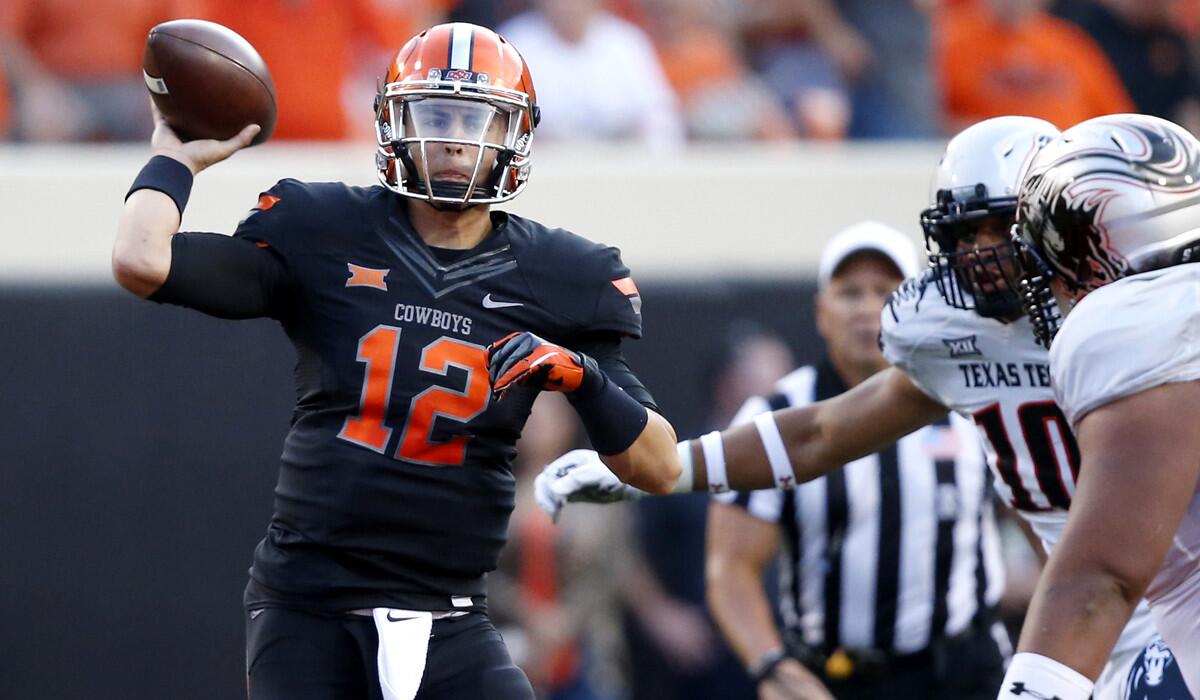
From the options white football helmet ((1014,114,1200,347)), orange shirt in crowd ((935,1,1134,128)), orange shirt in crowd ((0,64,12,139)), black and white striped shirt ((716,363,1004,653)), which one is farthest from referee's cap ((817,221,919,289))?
orange shirt in crowd ((0,64,12,139))

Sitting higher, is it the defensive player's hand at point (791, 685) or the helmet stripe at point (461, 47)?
the helmet stripe at point (461, 47)

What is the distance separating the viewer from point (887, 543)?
4.57 meters

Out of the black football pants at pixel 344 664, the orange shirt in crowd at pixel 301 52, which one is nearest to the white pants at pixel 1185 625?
the black football pants at pixel 344 664

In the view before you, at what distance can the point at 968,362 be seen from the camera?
348 centimetres

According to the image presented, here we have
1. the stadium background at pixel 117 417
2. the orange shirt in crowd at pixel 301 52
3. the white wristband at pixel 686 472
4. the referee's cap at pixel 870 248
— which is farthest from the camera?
the orange shirt in crowd at pixel 301 52

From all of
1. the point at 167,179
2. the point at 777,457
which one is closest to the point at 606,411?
the point at 777,457

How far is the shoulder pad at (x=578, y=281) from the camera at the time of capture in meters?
3.23

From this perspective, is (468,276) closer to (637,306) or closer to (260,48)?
(637,306)

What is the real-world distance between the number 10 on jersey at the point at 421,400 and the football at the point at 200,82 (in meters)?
0.52

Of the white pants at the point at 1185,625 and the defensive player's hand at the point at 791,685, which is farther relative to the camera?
the defensive player's hand at the point at 791,685

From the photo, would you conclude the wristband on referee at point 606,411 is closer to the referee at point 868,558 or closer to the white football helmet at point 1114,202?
the white football helmet at point 1114,202

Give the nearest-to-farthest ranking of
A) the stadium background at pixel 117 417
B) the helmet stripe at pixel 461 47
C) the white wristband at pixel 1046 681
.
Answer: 1. the white wristband at pixel 1046 681
2. the helmet stripe at pixel 461 47
3. the stadium background at pixel 117 417

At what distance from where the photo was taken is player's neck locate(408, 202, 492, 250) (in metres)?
3.28

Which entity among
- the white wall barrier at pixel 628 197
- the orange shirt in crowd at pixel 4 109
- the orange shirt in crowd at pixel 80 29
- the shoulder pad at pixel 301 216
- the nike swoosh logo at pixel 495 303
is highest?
the orange shirt in crowd at pixel 80 29
